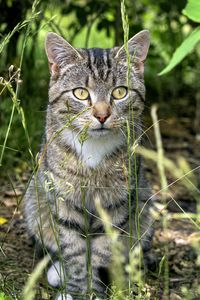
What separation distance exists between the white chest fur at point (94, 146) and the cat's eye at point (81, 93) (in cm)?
19

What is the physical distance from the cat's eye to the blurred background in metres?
0.73

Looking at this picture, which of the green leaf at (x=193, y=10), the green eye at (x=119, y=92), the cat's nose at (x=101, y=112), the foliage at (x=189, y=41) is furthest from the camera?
the green eye at (x=119, y=92)

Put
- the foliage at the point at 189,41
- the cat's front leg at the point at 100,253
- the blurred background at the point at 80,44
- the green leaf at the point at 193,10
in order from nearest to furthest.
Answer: the foliage at the point at 189,41
the green leaf at the point at 193,10
the cat's front leg at the point at 100,253
the blurred background at the point at 80,44

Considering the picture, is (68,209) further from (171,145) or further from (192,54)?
(192,54)

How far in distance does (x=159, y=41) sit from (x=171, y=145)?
4.19 feet

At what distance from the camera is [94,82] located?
3.59 metres

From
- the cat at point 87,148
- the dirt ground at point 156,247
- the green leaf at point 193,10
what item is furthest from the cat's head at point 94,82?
the green leaf at point 193,10

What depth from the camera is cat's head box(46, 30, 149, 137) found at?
3523mm

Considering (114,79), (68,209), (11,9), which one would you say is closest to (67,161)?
(68,209)

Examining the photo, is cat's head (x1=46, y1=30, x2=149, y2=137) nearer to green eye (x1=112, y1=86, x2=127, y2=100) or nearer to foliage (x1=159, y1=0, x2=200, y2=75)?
green eye (x1=112, y1=86, x2=127, y2=100)

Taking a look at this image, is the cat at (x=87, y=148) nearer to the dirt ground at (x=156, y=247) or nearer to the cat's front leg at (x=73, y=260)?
the cat's front leg at (x=73, y=260)

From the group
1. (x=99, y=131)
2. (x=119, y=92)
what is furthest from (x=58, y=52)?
(x=99, y=131)

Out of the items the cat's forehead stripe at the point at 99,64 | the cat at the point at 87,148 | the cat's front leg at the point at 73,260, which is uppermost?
the cat's forehead stripe at the point at 99,64

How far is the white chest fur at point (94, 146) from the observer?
11.9ft
